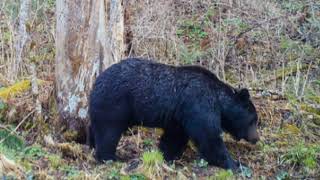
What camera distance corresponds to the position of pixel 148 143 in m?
7.82

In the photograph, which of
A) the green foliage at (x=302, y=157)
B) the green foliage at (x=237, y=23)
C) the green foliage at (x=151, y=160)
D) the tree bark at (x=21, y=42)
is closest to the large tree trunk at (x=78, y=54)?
the tree bark at (x=21, y=42)

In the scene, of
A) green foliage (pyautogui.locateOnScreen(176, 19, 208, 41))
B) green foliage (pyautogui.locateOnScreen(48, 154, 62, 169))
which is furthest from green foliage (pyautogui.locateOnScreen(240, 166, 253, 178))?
green foliage (pyautogui.locateOnScreen(176, 19, 208, 41))

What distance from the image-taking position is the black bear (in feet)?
22.7

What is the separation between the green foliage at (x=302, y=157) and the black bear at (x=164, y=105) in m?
0.71

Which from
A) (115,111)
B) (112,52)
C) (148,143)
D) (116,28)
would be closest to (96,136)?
(115,111)

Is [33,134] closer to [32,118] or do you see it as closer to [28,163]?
[32,118]

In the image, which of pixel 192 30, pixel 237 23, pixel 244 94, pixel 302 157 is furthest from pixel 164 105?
pixel 192 30

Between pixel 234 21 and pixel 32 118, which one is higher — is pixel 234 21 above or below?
above

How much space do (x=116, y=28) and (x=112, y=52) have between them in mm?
592

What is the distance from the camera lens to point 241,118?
24.2 feet

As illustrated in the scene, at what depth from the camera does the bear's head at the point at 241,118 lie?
288 inches

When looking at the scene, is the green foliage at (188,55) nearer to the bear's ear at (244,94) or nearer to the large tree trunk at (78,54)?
the large tree trunk at (78,54)

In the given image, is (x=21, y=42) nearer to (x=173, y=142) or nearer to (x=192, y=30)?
(x=173, y=142)

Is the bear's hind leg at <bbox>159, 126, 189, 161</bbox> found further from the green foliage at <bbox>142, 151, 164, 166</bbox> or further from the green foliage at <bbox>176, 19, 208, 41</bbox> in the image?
the green foliage at <bbox>176, 19, 208, 41</bbox>
